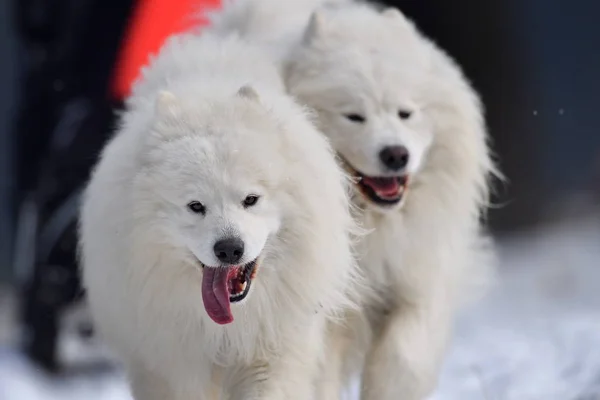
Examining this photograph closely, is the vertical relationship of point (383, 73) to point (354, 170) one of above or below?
above

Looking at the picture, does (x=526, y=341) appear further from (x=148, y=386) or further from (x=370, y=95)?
(x=148, y=386)

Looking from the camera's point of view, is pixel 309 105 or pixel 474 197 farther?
pixel 474 197

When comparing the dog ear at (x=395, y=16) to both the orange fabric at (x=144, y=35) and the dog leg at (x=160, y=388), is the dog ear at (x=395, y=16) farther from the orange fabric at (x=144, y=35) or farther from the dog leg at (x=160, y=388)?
the orange fabric at (x=144, y=35)

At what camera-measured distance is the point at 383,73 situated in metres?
4.16

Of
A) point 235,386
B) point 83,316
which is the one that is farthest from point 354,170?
point 83,316

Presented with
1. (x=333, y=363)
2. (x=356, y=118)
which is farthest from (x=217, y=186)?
(x=333, y=363)

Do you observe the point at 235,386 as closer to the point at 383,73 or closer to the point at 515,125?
the point at 383,73

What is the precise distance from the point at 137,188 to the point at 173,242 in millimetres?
204

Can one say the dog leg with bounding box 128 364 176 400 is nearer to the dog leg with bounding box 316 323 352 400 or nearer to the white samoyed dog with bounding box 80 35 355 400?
the white samoyed dog with bounding box 80 35 355 400

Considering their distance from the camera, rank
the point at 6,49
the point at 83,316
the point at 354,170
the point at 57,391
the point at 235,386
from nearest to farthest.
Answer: the point at 235,386 → the point at 354,170 → the point at 57,391 → the point at 83,316 → the point at 6,49

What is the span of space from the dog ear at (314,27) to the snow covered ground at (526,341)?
6.05ft

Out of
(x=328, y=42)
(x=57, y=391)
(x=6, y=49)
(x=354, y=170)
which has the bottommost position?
(x=57, y=391)

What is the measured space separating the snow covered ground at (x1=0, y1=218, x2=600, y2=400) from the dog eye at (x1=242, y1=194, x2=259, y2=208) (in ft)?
6.25

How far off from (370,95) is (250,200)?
81cm
